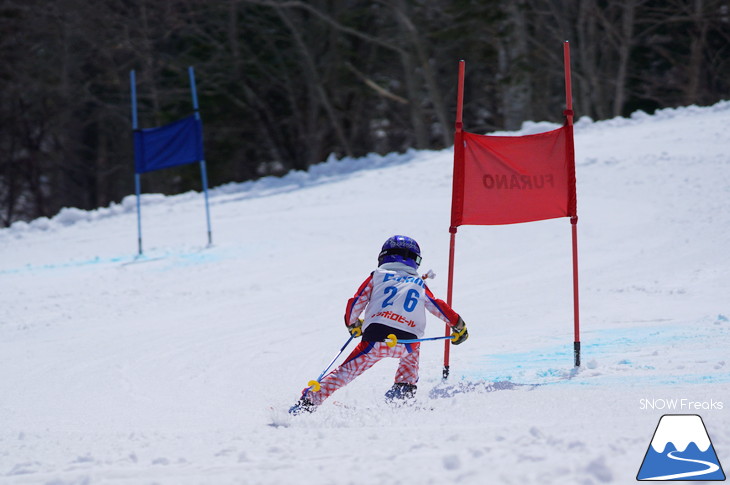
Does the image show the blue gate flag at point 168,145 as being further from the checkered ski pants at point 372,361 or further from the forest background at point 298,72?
the forest background at point 298,72

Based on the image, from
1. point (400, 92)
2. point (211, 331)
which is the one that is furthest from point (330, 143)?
point (211, 331)

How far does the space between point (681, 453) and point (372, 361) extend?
233 cm

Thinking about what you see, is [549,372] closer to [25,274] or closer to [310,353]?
[310,353]

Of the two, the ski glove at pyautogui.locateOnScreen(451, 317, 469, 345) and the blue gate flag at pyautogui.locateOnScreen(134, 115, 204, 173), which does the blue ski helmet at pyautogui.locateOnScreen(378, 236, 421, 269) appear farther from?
the blue gate flag at pyautogui.locateOnScreen(134, 115, 204, 173)

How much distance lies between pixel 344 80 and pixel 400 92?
3.10 metres

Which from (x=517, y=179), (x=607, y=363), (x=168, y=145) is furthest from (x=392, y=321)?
(x=168, y=145)

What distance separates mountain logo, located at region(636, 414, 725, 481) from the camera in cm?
376

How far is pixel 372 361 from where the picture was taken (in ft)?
19.3

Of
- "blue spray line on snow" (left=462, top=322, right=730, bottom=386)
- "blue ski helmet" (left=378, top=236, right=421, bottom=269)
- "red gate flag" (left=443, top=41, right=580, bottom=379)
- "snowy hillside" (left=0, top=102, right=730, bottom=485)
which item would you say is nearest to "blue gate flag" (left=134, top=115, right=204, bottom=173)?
"snowy hillside" (left=0, top=102, right=730, bottom=485)

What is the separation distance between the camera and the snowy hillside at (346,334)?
14.2 ft

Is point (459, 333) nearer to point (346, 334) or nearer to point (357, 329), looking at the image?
point (357, 329)

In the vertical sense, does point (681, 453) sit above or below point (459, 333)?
below

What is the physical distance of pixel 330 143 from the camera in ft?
108

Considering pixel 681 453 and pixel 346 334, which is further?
pixel 346 334
